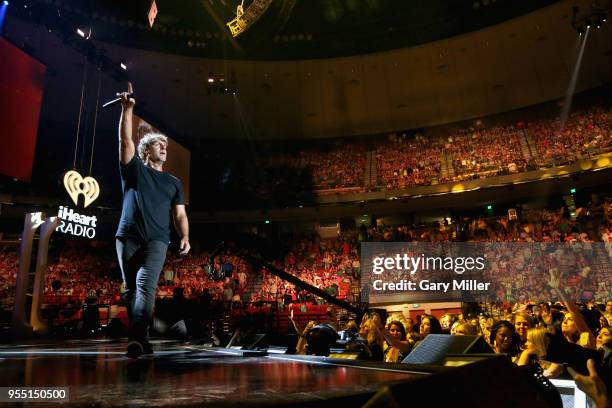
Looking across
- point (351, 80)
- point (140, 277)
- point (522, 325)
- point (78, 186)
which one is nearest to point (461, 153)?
point (351, 80)

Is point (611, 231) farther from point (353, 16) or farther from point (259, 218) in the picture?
point (259, 218)

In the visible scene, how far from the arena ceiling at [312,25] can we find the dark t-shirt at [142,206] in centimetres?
1042

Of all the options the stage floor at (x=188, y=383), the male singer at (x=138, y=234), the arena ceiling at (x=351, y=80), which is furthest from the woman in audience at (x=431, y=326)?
the arena ceiling at (x=351, y=80)

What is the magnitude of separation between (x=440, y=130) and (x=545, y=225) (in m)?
7.58

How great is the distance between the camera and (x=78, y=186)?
10125mm

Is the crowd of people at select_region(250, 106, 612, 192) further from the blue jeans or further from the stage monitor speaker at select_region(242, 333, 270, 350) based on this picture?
the blue jeans

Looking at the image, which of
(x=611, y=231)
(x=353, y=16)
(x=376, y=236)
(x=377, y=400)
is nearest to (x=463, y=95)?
(x=353, y=16)

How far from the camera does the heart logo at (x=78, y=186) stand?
970cm

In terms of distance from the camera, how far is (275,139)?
20.7 m

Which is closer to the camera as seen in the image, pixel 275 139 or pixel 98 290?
pixel 98 290

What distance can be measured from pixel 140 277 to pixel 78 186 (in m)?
9.00

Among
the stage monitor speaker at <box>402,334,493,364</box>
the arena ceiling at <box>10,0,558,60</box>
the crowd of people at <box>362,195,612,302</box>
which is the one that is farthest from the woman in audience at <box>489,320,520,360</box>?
the arena ceiling at <box>10,0,558,60</box>

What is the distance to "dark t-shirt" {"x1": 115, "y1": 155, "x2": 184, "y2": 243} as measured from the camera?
2602 mm

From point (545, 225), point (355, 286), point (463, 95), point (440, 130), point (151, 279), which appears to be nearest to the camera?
point (151, 279)
